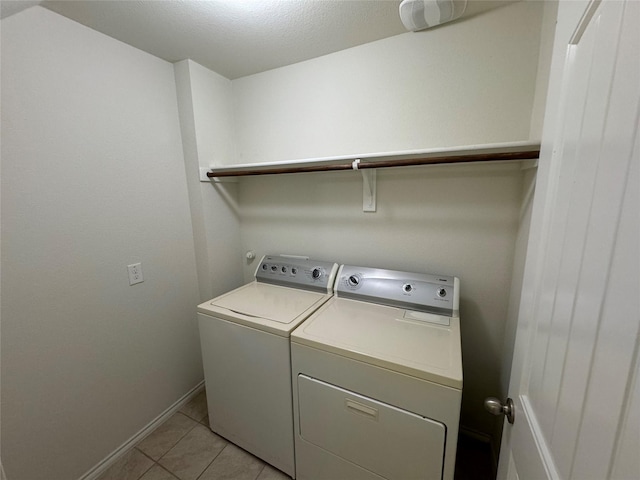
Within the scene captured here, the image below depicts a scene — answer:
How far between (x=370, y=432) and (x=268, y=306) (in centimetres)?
77

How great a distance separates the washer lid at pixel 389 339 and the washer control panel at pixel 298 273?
25 cm

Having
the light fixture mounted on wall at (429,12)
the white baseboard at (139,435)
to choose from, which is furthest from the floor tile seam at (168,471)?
the light fixture mounted on wall at (429,12)

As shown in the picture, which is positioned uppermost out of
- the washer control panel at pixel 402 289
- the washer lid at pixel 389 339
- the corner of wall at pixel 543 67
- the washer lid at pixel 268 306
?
the corner of wall at pixel 543 67

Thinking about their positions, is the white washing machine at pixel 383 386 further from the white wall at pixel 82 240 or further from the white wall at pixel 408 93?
the white wall at pixel 82 240

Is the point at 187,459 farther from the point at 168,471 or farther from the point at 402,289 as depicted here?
the point at 402,289

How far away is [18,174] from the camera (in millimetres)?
1129

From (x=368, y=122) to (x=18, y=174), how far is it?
1731mm

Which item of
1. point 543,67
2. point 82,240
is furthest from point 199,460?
point 543,67

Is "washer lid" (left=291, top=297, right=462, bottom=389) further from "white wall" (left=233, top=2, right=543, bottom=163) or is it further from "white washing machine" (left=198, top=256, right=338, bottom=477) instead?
"white wall" (left=233, top=2, right=543, bottom=163)

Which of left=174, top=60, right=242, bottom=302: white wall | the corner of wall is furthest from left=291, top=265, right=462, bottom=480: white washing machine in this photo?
left=174, top=60, right=242, bottom=302: white wall

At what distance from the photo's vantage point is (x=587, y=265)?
433 mm

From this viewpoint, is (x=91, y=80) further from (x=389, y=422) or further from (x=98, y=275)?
(x=389, y=422)

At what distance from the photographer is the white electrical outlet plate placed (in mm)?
1563

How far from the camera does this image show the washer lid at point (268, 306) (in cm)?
130
